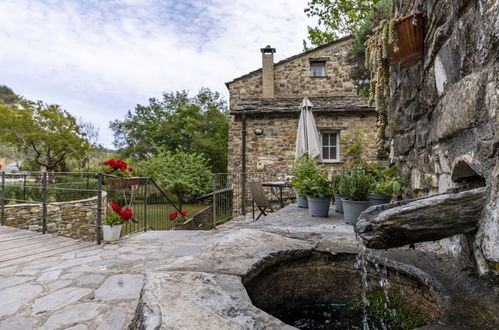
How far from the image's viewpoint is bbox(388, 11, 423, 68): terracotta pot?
6.09 ft

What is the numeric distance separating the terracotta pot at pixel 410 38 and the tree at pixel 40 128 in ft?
52.5

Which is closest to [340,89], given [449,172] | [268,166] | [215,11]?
[268,166]

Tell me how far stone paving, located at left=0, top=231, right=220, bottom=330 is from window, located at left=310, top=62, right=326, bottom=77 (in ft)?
30.1

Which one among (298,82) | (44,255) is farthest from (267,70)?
(44,255)

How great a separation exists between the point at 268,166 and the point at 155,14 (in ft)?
20.6

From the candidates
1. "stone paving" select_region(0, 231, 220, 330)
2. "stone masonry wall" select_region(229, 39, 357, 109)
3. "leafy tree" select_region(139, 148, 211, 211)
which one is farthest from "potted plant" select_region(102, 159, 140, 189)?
"leafy tree" select_region(139, 148, 211, 211)

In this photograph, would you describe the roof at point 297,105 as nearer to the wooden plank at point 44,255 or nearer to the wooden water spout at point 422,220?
the wooden plank at point 44,255

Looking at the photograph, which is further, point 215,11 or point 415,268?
point 215,11

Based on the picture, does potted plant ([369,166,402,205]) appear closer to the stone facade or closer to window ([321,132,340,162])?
the stone facade

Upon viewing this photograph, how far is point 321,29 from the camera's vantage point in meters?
12.0

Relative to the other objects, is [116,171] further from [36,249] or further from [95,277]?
[95,277]

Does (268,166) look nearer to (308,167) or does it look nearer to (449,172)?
(308,167)

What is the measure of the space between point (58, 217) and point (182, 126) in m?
12.9

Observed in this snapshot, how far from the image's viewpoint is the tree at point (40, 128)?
1273cm
